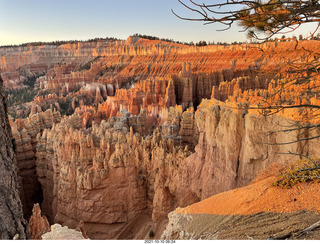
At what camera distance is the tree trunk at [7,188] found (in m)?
3.44

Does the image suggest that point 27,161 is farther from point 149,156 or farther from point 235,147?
point 235,147

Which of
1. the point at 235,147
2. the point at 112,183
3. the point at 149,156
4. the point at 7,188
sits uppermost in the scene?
the point at 7,188

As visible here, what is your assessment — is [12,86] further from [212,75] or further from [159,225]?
[159,225]

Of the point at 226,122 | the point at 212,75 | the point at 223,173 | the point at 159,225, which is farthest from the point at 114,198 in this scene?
the point at 212,75

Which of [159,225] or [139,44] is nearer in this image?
[159,225]

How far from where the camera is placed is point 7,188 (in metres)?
3.50

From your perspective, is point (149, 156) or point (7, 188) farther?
point (149, 156)

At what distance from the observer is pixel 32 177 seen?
1576 centimetres

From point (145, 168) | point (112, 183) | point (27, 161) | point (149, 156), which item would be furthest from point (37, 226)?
point (27, 161)

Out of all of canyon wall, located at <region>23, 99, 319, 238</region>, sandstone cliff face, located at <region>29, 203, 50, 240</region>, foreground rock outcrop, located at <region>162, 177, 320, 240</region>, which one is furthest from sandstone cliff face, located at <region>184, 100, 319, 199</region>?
sandstone cliff face, located at <region>29, 203, 50, 240</region>

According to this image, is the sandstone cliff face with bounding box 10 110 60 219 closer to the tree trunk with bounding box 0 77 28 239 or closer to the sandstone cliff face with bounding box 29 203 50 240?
the sandstone cliff face with bounding box 29 203 50 240

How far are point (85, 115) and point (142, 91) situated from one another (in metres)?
8.20

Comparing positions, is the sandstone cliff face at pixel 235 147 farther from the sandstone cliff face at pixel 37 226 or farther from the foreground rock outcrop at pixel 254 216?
the sandstone cliff face at pixel 37 226


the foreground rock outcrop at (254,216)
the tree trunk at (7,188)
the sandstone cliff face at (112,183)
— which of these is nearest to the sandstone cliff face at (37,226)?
the tree trunk at (7,188)
